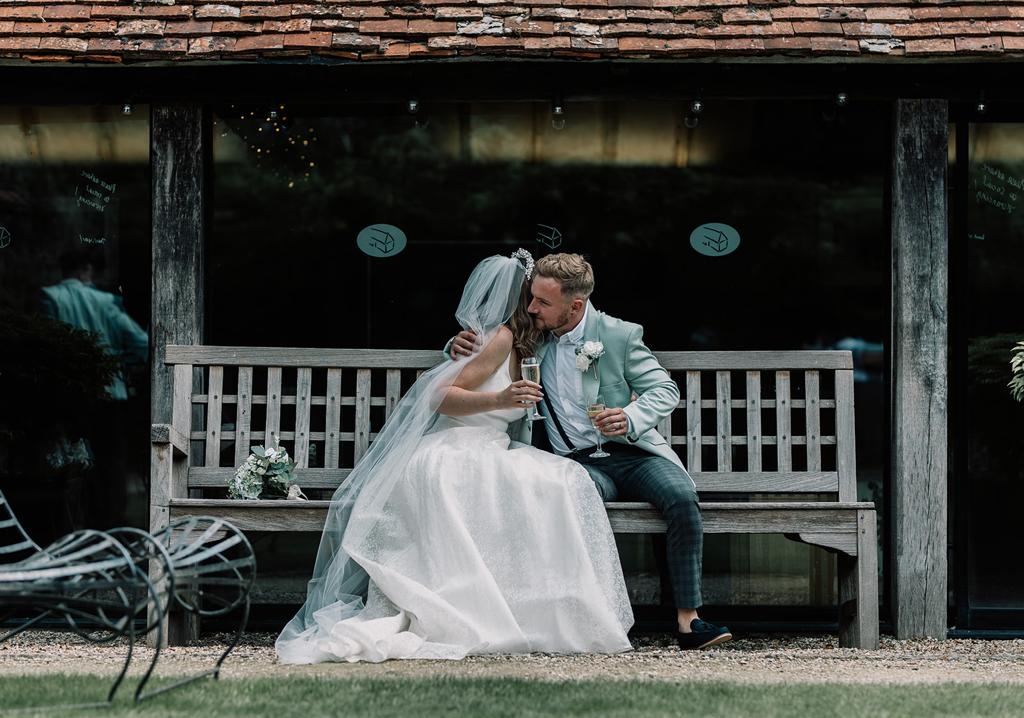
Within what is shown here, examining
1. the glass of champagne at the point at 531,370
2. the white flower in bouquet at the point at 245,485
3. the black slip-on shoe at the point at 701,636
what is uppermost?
the glass of champagne at the point at 531,370

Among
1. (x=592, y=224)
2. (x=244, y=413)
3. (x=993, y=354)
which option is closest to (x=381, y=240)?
(x=592, y=224)

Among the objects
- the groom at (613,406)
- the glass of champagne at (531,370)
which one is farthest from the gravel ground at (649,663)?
the glass of champagne at (531,370)

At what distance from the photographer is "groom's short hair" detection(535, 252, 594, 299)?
19.8 feet

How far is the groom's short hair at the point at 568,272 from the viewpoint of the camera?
6.03m

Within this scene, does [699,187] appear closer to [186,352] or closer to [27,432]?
[186,352]

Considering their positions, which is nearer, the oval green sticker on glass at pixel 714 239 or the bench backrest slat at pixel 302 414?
the bench backrest slat at pixel 302 414

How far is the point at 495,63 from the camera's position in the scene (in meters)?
6.21

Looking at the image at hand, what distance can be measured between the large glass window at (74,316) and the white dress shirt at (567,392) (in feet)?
7.00

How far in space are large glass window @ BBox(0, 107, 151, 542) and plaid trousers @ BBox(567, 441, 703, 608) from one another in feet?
7.98

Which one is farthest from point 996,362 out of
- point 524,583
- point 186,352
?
point 186,352

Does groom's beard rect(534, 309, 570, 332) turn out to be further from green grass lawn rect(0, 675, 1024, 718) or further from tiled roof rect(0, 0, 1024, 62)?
green grass lawn rect(0, 675, 1024, 718)

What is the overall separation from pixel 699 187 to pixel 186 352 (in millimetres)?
2747

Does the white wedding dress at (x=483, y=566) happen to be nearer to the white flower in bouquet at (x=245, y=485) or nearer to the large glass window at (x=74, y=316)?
the white flower in bouquet at (x=245, y=485)

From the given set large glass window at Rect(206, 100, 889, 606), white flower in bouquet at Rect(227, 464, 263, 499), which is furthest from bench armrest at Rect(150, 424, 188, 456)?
large glass window at Rect(206, 100, 889, 606)
